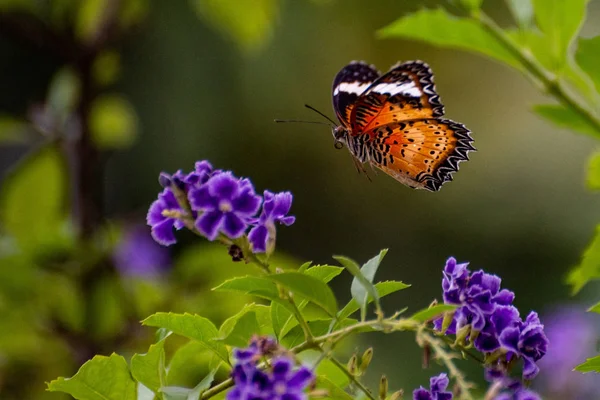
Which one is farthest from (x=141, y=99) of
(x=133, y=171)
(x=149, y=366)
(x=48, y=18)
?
(x=149, y=366)

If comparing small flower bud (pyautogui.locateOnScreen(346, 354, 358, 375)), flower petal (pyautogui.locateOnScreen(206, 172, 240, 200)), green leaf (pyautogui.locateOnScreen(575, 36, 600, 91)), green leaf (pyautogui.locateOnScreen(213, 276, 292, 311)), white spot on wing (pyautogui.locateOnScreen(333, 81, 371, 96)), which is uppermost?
white spot on wing (pyautogui.locateOnScreen(333, 81, 371, 96))

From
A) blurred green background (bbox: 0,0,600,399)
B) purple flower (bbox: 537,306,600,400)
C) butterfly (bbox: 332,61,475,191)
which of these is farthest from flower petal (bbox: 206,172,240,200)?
blurred green background (bbox: 0,0,600,399)

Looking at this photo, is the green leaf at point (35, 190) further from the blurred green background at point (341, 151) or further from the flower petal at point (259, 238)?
the blurred green background at point (341, 151)

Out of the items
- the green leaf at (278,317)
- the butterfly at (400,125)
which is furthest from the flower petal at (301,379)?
the butterfly at (400,125)

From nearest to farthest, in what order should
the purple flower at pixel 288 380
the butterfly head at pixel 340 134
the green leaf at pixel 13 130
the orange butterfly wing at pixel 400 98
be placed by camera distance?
the purple flower at pixel 288 380 → the orange butterfly wing at pixel 400 98 → the butterfly head at pixel 340 134 → the green leaf at pixel 13 130

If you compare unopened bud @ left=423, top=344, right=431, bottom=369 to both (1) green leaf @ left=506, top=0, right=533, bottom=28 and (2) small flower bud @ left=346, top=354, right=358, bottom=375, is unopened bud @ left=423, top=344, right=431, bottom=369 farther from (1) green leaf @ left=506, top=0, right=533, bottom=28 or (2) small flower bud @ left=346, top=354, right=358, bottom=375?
(1) green leaf @ left=506, top=0, right=533, bottom=28
